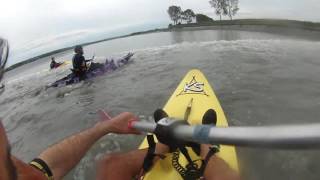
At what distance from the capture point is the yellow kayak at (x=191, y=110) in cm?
461

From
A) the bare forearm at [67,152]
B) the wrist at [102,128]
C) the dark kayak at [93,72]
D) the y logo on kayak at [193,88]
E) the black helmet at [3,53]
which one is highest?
the black helmet at [3,53]

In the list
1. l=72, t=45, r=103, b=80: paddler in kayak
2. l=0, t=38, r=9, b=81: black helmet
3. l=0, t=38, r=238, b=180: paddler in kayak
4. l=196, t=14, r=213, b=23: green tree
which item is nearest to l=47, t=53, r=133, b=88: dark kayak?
l=72, t=45, r=103, b=80: paddler in kayak

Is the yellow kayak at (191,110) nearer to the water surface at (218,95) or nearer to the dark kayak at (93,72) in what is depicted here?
the water surface at (218,95)

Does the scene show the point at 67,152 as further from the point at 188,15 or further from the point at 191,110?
the point at 188,15

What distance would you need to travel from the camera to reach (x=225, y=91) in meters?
12.9

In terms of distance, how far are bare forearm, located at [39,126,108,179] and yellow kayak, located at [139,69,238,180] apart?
107 cm

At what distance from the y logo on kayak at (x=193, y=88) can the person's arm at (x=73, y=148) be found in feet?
13.6

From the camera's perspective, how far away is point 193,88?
8.16 m

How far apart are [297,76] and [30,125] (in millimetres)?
10491

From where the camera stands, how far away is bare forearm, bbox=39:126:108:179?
3.51 meters

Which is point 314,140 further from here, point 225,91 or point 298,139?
point 225,91

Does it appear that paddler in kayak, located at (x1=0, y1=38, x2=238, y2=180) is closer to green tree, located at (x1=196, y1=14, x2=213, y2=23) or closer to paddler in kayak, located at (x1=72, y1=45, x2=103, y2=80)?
paddler in kayak, located at (x1=72, y1=45, x2=103, y2=80)

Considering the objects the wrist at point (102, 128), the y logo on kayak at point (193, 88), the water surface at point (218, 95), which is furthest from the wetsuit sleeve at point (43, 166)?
the y logo on kayak at point (193, 88)

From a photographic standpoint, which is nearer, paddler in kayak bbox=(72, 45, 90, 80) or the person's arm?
the person's arm
